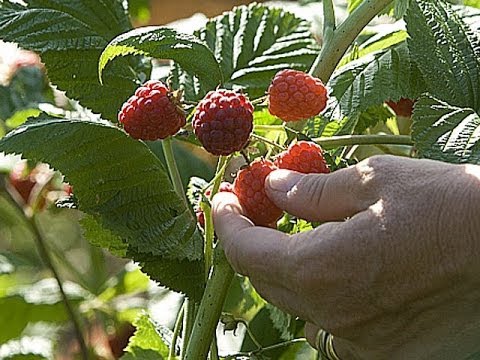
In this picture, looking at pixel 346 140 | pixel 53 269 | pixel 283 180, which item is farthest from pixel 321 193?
pixel 53 269

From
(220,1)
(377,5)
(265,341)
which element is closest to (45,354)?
(265,341)

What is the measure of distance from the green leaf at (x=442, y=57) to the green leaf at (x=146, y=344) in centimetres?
31

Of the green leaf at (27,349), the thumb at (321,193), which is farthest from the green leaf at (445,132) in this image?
the green leaf at (27,349)

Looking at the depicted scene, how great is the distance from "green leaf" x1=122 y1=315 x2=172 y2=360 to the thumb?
0.27 metres

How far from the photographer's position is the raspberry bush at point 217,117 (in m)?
0.61

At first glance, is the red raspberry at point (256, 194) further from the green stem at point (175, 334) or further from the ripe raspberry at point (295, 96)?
the green stem at point (175, 334)

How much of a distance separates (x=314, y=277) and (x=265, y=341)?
1.14 ft

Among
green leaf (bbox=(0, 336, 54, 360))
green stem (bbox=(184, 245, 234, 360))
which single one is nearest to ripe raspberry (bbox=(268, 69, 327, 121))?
green stem (bbox=(184, 245, 234, 360))

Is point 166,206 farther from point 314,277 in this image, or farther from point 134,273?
→ point 134,273

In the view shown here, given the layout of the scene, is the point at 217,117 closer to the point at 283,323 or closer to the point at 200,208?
the point at 200,208

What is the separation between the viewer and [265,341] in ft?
2.86

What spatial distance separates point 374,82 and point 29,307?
21.1 inches

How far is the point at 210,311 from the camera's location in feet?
2.09

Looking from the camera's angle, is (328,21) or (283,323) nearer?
(328,21)
